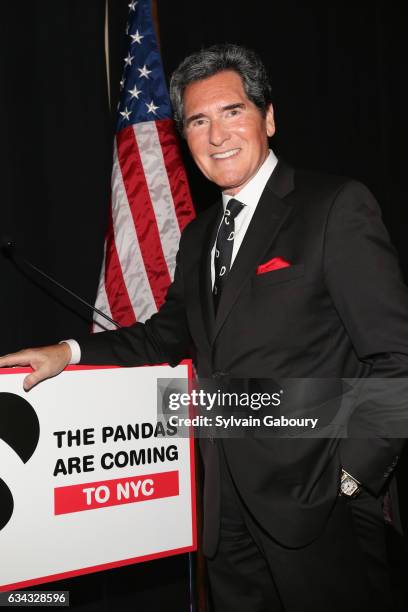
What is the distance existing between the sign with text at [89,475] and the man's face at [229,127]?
1.79 feet

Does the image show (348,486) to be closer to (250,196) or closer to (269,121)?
(250,196)

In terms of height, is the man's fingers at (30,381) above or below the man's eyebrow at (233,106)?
below

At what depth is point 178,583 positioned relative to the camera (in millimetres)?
2809

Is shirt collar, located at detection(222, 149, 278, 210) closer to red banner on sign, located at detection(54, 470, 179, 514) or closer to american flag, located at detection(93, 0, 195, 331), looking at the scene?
red banner on sign, located at detection(54, 470, 179, 514)

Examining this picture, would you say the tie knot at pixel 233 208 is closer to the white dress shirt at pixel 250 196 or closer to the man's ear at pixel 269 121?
the white dress shirt at pixel 250 196

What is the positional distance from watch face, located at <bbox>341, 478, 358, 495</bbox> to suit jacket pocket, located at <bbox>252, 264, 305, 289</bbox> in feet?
1.50

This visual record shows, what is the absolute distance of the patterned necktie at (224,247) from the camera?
1.46m

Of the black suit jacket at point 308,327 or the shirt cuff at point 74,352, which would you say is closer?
the black suit jacket at point 308,327

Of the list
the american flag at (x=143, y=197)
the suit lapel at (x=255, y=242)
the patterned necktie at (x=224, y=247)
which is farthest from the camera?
the american flag at (x=143, y=197)

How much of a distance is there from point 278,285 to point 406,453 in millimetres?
1916

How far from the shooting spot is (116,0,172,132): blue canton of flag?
2465mm

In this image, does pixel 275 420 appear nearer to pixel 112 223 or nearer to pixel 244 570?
pixel 244 570

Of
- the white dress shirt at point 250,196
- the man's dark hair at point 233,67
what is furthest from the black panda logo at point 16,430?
the man's dark hair at point 233,67

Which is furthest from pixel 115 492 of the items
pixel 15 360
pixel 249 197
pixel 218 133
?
pixel 218 133
